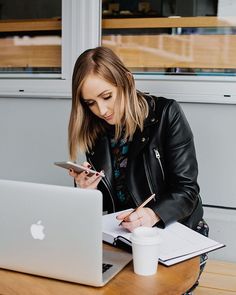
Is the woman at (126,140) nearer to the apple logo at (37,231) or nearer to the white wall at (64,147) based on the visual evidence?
the apple logo at (37,231)

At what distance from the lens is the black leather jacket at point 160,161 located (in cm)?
179

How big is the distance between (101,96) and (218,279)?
1068 mm

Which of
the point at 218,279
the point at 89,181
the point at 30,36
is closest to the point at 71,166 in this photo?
the point at 89,181

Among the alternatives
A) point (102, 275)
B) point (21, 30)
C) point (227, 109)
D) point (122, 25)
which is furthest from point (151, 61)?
point (102, 275)

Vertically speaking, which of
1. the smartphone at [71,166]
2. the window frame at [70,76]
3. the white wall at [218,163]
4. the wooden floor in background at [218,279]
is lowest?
the wooden floor in background at [218,279]

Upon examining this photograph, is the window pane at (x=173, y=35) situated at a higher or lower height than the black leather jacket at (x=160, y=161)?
higher

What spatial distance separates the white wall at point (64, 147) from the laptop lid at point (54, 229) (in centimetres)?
151

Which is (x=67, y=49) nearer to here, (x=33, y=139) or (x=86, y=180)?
(x=33, y=139)

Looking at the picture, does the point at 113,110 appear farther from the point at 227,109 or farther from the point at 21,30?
the point at 21,30

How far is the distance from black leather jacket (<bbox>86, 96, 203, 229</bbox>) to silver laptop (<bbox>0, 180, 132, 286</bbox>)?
0.57 metres

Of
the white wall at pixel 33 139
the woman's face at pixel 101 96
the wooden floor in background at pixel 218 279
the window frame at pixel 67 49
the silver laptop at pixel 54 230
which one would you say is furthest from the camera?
the white wall at pixel 33 139

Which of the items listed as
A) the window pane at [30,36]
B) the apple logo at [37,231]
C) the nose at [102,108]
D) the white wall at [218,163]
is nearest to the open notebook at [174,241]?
the apple logo at [37,231]

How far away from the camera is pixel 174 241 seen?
1464 millimetres

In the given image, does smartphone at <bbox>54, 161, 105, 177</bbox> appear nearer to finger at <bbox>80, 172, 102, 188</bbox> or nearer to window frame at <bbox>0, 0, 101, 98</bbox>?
finger at <bbox>80, 172, 102, 188</bbox>
